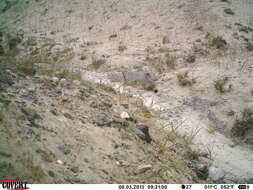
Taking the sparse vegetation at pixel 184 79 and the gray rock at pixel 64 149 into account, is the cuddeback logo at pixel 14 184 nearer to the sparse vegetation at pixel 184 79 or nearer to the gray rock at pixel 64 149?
the gray rock at pixel 64 149

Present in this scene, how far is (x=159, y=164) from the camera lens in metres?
3.35

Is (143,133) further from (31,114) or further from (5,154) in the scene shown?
(5,154)

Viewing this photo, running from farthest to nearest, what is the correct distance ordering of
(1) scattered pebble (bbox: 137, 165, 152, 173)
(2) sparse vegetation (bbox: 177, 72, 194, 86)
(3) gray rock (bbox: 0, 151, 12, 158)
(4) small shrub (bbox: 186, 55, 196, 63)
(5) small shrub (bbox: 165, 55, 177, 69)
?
(4) small shrub (bbox: 186, 55, 196, 63)
(5) small shrub (bbox: 165, 55, 177, 69)
(2) sparse vegetation (bbox: 177, 72, 194, 86)
(1) scattered pebble (bbox: 137, 165, 152, 173)
(3) gray rock (bbox: 0, 151, 12, 158)

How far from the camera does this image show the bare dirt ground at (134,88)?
3068 millimetres

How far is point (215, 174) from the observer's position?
3717 millimetres

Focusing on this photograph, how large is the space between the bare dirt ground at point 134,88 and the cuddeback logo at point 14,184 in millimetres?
123

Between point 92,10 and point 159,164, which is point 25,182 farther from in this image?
point 92,10

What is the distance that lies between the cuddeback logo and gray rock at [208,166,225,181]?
9.37ft

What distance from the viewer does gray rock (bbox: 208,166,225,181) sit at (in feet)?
12.1

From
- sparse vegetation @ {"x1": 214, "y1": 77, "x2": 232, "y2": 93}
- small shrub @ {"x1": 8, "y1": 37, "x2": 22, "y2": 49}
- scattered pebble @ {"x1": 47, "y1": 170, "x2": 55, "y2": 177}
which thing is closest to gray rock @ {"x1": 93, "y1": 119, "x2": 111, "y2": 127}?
scattered pebble @ {"x1": 47, "y1": 170, "x2": 55, "y2": 177}

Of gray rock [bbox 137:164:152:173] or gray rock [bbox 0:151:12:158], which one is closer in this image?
gray rock [bbox 0:151:12:158]

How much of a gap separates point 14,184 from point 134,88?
18.7 feet

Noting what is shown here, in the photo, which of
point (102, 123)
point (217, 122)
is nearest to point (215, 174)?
point (102, 123)

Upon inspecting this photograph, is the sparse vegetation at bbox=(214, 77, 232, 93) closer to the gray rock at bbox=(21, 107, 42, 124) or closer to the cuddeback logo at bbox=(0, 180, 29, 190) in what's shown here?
the gray rock at bbox=(21, 107, 42, 124)
